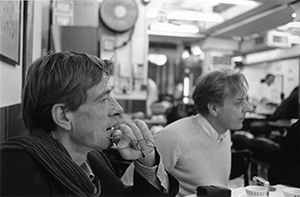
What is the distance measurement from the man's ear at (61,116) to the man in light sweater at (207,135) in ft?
2.94

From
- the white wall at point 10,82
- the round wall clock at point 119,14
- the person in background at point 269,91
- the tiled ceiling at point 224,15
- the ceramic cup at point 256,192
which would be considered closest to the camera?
the ceramic cup at point 256,192

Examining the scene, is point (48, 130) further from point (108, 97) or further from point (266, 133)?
point (266, 133)

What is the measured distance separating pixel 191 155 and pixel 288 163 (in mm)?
573

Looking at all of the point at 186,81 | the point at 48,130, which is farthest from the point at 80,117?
the point at 186,81

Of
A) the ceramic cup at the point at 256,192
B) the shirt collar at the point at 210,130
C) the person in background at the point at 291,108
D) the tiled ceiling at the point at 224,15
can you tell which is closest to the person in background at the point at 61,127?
the ceramic cup at the point at 256,192

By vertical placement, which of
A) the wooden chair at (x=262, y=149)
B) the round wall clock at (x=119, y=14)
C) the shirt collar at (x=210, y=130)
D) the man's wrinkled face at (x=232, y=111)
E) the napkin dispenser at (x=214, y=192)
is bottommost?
the wooden chair at (x=262, y=149)

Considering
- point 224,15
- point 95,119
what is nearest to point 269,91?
point 224,15

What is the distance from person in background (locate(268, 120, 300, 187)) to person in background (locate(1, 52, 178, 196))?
1.08 m

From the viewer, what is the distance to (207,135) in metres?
2.05

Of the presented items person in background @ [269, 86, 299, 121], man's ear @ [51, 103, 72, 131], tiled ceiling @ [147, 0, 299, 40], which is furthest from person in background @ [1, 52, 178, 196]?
tiled ceiling @ [147, 0, 299, 40]

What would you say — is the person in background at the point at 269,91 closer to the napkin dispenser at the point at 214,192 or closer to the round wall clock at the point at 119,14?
the round wall clock at the point at 119,14

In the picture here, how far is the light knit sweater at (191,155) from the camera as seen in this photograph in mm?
1934

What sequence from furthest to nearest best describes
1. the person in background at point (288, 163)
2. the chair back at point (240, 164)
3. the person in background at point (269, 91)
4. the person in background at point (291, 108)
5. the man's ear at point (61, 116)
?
the person in background at point (269, 91), the person in background at point (291, 108), the chair back at point (240, 164), the person in background at point (288, 163), the man's ear at point (61, 116)

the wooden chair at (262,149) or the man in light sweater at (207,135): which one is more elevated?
the man in light sweater at (207,135)
